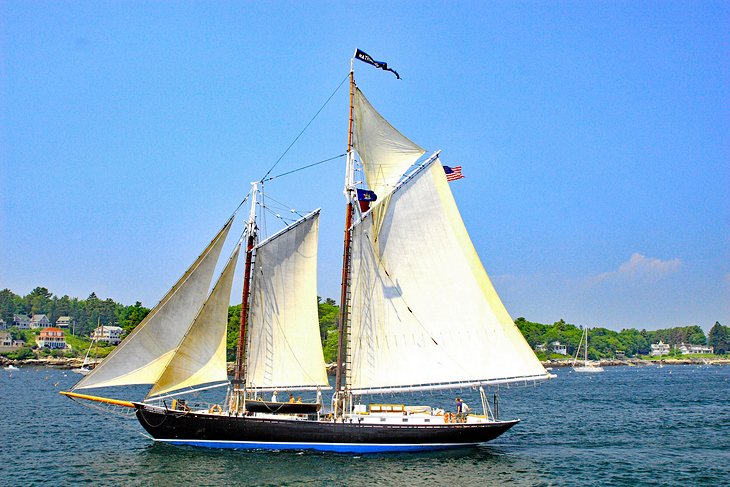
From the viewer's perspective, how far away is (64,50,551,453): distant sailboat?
142ft

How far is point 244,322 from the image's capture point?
155ft

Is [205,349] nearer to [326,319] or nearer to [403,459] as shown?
[403,459]

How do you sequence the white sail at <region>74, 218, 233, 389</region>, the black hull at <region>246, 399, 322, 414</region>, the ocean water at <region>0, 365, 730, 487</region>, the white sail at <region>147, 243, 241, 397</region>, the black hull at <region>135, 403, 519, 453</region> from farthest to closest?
the black hull at <region>246, 399, 322, 414</region>
the white sail at <region>147, 243, 241, 397</region>
the black hull at <region>135, 403, 519, 453</region>
the white sail at <region>74, 218, 233, 389</region>
the ocean water at <region>0, 365, 730, 487</region>

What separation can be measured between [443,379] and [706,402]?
51.8 m

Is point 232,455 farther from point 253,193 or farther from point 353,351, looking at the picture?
point 253,193

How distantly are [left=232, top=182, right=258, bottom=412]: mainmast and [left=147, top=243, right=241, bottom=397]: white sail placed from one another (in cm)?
135

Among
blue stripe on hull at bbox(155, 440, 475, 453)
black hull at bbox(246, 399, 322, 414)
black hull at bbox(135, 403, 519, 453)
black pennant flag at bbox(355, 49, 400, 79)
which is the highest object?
black pennant flag at bbox(355, 49, 400, 79)

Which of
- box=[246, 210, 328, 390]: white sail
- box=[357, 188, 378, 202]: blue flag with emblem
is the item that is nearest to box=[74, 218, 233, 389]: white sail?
box=[246, 210, 328, 390]: white sail

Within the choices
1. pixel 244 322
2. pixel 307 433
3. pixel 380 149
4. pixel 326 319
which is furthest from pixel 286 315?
pixel 326 319

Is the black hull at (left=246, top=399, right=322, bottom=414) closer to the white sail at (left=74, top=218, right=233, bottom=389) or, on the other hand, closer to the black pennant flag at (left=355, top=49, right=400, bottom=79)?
the white sail at (left=74, top=218, right=233, bottom=389)

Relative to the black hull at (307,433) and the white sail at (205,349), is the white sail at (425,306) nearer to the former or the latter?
the black hull at (307,433)

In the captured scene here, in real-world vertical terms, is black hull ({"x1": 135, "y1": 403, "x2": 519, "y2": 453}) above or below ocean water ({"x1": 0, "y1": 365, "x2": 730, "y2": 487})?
above

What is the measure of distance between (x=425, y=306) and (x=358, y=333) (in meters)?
5.02

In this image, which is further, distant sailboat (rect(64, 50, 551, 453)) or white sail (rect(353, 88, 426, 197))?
white sail (rect(353, 88, 426, 197))
